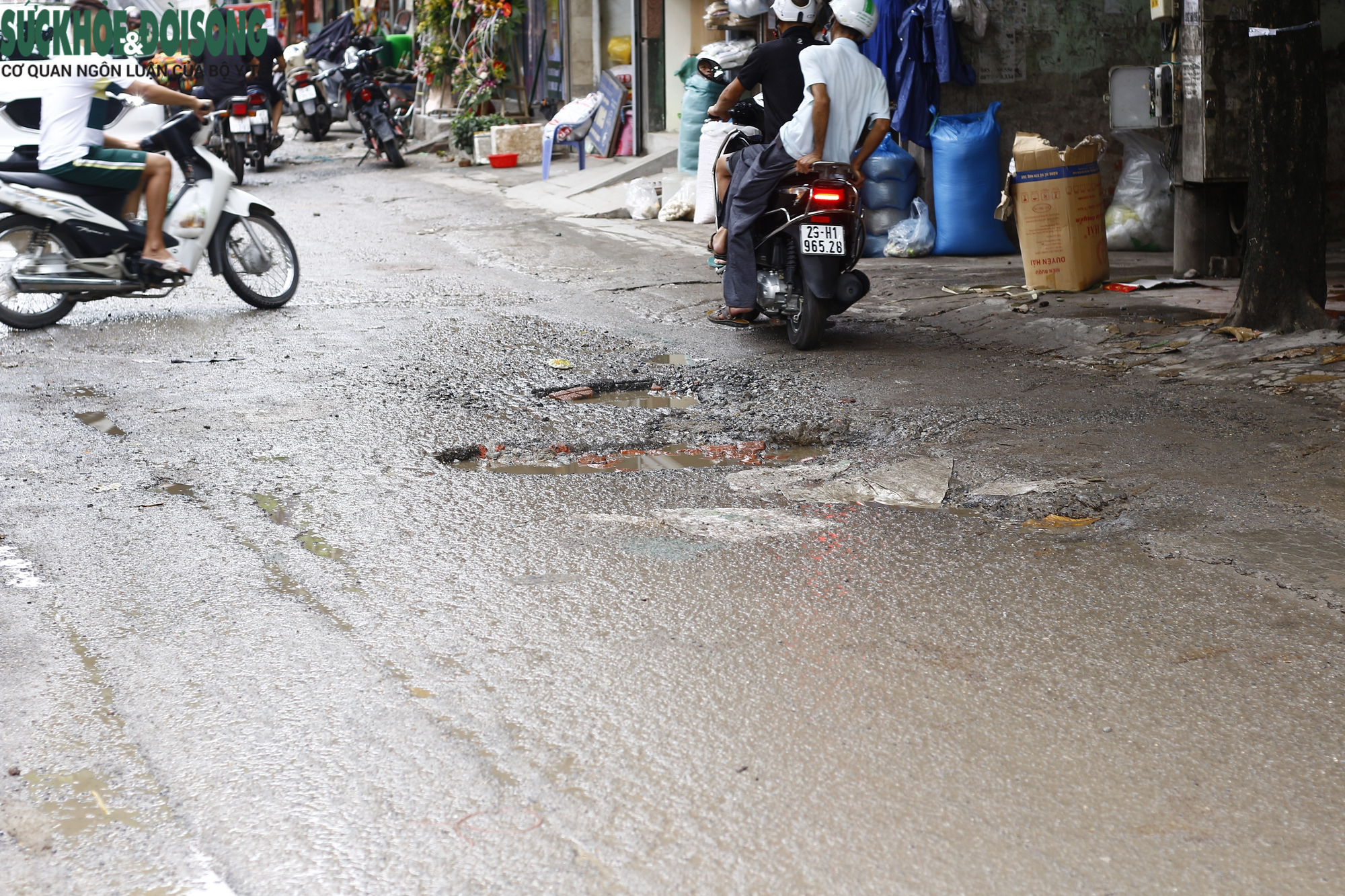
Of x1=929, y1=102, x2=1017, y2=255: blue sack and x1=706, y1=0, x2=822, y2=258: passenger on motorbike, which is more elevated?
x1=706, y1=0, x2=822, y2=258: passenger on motorbike

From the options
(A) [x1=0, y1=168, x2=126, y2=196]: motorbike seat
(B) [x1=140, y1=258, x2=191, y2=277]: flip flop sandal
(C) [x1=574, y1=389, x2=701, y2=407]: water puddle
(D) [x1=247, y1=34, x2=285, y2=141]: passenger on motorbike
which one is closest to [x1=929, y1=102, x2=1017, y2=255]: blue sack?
(C) [x1=574, y1=389, x2=701, y2=407]: water puddle

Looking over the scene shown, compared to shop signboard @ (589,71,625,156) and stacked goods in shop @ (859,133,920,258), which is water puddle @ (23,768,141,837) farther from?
shop signboard @ (589,71,625,156)

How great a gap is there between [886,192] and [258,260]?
493 centimetres

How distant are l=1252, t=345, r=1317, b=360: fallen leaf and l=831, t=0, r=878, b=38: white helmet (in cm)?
249

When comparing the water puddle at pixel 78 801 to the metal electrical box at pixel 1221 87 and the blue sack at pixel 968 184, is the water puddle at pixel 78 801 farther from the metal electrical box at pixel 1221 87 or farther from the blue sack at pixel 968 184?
the blue sack at pixel 968 184

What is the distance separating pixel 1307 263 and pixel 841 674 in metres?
4.58

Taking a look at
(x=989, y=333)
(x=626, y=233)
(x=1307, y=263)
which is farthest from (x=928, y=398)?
(x=626, y=233)

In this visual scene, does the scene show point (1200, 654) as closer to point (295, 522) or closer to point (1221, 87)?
point (295, 522)

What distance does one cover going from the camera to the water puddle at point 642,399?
586 centimetres

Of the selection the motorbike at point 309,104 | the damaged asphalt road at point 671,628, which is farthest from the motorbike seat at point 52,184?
the motorbike at point 309,104

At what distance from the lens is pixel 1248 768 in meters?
2.61

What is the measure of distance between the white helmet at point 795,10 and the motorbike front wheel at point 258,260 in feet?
11.1

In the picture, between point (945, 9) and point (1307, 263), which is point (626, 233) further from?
point (1307, 263)

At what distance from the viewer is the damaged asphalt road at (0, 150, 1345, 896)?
2383 mm
